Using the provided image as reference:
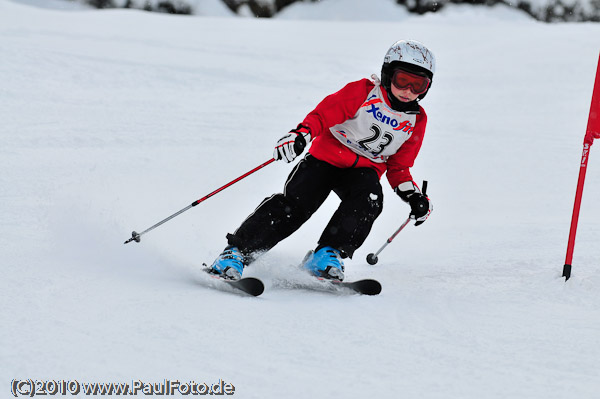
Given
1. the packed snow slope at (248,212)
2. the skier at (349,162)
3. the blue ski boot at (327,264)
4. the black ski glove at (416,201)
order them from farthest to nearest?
the black ski glove at (416,201) < the skier at (349,162) < the blue ski boot at (327,264) < the packed snow slope at (248,212)

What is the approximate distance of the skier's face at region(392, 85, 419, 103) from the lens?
3479 mm

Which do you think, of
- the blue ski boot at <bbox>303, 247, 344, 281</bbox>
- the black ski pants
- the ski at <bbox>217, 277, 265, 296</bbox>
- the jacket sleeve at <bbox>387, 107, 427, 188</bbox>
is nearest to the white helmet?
the jacket sleeve at <bbox>387, 107, 427, 188</bbox>

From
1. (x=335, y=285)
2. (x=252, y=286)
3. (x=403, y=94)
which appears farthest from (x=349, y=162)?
(x=252, y=286)

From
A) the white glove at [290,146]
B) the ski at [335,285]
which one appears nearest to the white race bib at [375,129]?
the white glove at [290,146]

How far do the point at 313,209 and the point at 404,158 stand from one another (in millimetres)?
611

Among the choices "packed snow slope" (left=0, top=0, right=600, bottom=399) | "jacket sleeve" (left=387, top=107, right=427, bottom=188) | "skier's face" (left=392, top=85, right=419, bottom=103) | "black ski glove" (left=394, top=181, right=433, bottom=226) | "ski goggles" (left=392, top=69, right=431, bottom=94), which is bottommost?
"packed snow slope" (left=0, top=0, right=600, bottom=399)

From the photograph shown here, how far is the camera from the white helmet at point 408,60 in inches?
136

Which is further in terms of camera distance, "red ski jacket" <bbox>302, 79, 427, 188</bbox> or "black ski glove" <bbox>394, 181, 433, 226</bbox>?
"black ski glove" <bbox>394, 181, 433, 226</bbox>

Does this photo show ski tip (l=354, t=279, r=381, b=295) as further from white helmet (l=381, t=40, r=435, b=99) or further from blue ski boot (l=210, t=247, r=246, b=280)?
white helmet (l=381, t=40, r=435, b=99)

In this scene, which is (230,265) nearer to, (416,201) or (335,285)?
(335,285)

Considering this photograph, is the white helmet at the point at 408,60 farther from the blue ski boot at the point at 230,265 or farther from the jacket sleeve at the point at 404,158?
the blue ski boot at the point at 230,265

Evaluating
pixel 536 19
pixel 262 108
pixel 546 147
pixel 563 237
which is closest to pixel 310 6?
pixel 536 19

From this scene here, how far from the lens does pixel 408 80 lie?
11.3 feet

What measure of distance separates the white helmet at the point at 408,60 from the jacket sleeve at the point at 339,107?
14cm
